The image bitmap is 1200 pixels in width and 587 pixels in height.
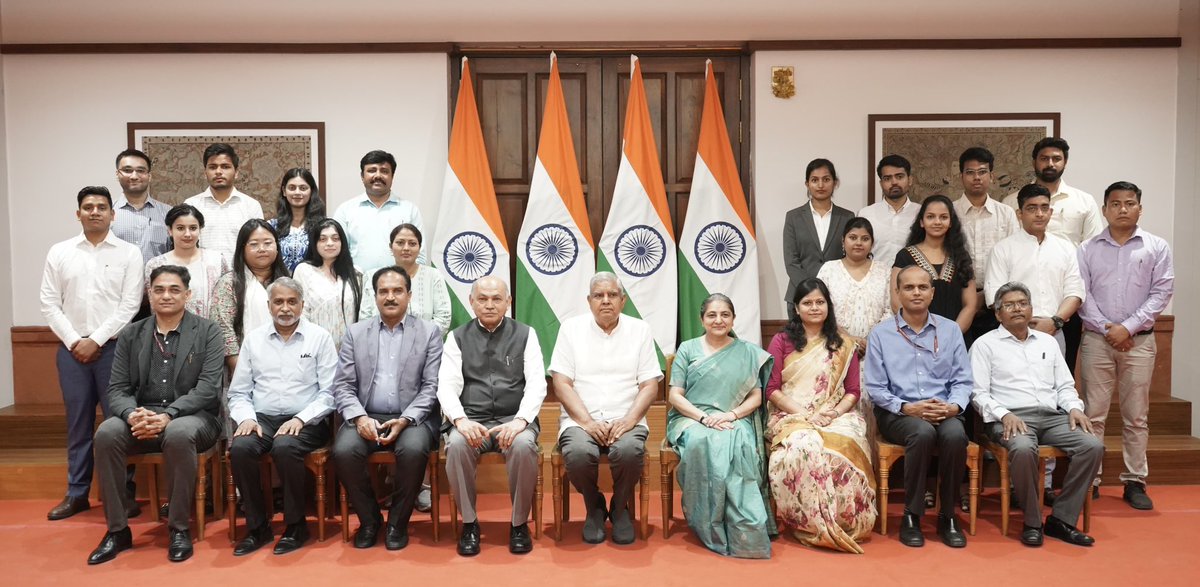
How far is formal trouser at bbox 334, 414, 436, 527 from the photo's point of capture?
375 cm

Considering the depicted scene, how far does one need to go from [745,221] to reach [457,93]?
1.96 meters

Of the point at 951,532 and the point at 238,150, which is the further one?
the point at 238,150

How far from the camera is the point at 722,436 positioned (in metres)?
3.80

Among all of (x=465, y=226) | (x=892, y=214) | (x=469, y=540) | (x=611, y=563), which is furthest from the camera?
(x=465, y=226)

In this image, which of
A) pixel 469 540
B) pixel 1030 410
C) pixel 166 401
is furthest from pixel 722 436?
pixel 166 401

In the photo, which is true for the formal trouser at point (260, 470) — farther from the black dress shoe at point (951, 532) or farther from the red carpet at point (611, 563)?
the black dress shoe at point (951, 532)

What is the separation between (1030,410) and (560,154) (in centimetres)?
294

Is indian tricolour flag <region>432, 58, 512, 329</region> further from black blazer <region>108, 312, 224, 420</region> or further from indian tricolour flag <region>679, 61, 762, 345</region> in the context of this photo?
black blazer <region>108, 312, 224, 420</region>

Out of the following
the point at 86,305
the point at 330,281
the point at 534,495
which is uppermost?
the point at 330,281

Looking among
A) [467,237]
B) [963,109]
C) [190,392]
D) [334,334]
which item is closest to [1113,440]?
[963,109]

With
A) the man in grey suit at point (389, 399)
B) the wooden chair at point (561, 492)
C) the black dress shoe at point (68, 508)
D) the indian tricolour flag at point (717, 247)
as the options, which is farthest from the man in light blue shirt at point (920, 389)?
the black dress shoe at point (68, 508)

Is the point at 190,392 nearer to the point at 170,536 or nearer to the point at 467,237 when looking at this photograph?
the point at 170,536

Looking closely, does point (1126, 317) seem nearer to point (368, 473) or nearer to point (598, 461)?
point (598, 461)

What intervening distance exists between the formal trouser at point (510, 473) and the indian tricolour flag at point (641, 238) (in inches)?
67.4
